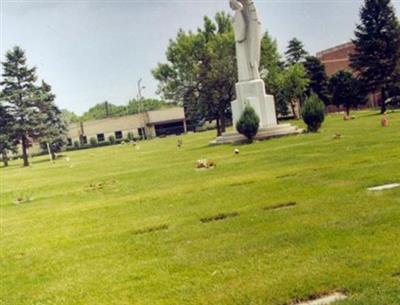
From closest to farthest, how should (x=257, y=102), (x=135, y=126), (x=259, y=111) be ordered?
(x=259, y=111) < (x=257, y=102) < (x=135, y=126)

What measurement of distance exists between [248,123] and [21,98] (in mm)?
25473

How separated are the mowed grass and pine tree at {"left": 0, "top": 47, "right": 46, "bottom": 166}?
108 ft

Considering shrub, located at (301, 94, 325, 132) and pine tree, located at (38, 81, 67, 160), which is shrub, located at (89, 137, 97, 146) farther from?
shrub, located at (301, 94, 325, 132)

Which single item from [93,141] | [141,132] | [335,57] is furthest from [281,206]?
[141,132]

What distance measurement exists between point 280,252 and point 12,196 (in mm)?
11809

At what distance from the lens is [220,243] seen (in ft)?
19.3

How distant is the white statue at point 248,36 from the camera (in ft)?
91.4

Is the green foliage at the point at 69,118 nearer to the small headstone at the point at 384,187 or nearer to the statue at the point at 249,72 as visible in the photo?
the statue at the point at 249,72

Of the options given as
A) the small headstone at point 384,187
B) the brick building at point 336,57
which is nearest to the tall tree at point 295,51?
the brick building at point 336,57

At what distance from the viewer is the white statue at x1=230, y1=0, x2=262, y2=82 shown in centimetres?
2786

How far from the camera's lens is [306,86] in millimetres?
57906

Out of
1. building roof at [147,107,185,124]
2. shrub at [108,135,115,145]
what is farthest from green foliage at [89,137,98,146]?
building roof at [147,107,185,124]

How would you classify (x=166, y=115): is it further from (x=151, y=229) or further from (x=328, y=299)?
(x=328, y=299)

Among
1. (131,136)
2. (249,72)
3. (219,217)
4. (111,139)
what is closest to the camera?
(219,217)
